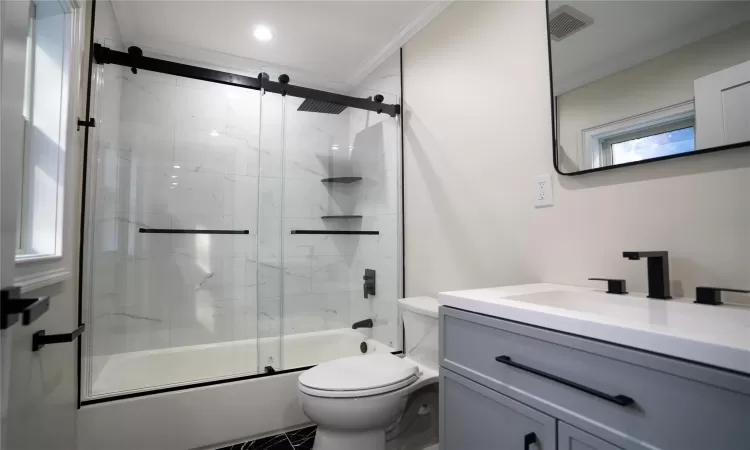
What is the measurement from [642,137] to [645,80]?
0.18m

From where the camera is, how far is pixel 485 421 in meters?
0.95

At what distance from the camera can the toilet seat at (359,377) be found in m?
1.41

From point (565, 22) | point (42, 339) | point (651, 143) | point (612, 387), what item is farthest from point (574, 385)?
point (42, 339)

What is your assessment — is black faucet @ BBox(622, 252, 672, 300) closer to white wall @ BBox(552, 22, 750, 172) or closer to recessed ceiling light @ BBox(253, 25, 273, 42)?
white wall @ BBox(552, 22, 750, 172)

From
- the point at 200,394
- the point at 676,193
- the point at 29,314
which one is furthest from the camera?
the point at 200,394

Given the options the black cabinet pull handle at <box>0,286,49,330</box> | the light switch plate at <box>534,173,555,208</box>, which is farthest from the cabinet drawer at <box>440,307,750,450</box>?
the black cabinet pull handle at <box>0,286,49,330</box>

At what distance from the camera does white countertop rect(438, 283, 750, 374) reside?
1.90 feet

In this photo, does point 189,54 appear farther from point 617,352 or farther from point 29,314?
point 617,352

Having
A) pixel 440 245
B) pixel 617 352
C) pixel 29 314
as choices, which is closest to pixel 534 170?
pixel 440 245

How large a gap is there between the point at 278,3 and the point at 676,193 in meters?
2.07

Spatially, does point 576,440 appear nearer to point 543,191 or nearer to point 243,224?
point 543,191

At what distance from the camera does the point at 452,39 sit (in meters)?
1.94

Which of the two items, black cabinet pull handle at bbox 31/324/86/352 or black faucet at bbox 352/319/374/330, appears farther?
black faucet at bbox 352/319/374/330

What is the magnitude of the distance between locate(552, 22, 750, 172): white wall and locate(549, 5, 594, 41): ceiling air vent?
232mm
